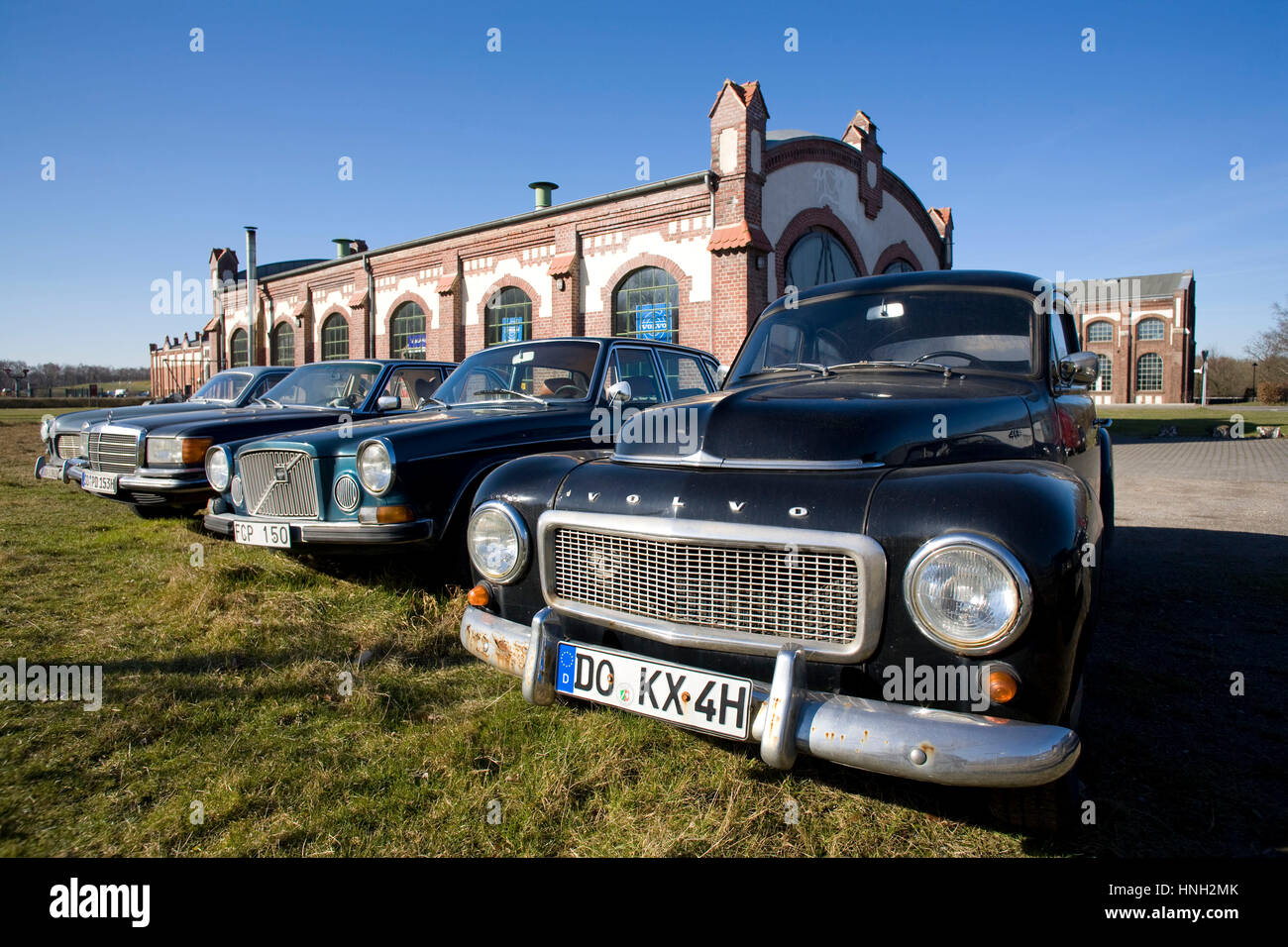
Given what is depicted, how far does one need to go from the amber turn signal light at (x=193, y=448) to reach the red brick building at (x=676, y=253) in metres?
9.08

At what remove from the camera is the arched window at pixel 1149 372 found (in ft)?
165

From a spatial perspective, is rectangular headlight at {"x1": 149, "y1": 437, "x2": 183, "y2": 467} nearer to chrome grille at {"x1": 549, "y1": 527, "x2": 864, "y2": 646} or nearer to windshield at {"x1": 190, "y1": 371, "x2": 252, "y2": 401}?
windshield at {"x1": 190, "y1": 371, "x2": 252, "y2": 401}

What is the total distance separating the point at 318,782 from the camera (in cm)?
239

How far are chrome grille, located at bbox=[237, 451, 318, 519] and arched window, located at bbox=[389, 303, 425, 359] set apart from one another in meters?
15.9

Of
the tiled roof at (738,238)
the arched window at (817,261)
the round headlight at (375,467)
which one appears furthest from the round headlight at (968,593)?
the arched window at (817,261)

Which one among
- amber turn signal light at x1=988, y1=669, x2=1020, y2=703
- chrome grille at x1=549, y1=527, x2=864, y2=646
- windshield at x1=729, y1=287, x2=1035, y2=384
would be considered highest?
windshield at x1=729, y1=287, x2=1035, y2=384

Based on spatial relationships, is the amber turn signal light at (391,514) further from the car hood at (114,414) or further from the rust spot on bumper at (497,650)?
the car hood at (114,414)

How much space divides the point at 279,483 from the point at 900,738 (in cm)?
406

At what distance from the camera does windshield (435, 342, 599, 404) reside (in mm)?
5180

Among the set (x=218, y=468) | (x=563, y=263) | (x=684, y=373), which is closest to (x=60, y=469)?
(x=218, y=468)

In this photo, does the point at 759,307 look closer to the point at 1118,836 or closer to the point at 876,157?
the point at 876,157

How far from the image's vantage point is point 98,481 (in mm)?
6316

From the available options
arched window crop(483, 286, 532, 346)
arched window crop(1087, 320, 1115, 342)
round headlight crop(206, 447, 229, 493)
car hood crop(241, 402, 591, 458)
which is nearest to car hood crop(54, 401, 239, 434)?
round headlight crop(206, 447, 229, 493)

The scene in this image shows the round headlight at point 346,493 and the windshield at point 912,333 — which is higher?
the windshield at point 912,333
